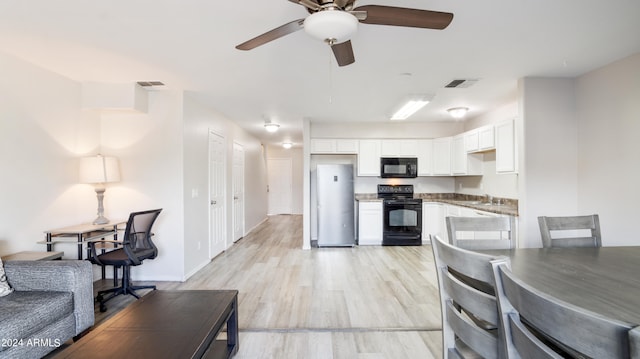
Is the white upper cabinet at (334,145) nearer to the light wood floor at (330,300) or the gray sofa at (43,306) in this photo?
the light wood floor at (330,300)

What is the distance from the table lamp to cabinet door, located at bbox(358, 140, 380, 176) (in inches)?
156

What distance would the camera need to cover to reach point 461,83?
3572 millimetres

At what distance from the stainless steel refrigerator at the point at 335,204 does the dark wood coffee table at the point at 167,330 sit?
11.3ft

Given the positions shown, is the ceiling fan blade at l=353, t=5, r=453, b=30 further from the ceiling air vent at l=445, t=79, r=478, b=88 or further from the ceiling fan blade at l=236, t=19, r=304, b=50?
the ceiling air vent at l=445, t=79, r=478, b=88

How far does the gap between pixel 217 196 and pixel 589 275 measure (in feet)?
15.4

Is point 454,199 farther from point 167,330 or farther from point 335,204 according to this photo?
point 167,330

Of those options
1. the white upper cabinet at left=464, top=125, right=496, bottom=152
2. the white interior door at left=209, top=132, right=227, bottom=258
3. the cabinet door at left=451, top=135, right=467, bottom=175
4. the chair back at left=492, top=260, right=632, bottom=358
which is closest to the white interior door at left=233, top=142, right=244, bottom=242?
the white interior door at left=209, top=132, right=227, bottom=258

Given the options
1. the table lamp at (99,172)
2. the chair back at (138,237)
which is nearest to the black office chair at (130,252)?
the chair back at (138,237)

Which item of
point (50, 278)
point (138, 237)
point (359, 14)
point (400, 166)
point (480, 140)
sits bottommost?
point (50, 278)

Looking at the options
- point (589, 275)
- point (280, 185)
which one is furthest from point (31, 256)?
point (280, 185)

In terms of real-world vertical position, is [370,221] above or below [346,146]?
→ below

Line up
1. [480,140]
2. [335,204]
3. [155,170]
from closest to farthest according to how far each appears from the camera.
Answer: [155,170] → [480,140] → [335,204]

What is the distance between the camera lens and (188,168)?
3.98 m

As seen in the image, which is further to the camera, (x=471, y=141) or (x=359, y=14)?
(x=471, y=141)
